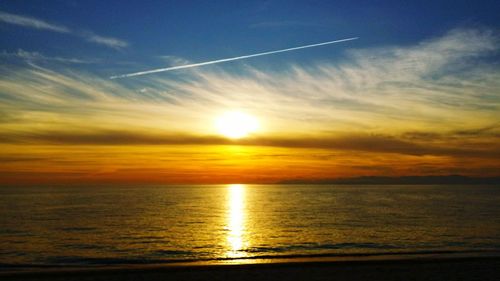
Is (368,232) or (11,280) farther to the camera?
(368,232)

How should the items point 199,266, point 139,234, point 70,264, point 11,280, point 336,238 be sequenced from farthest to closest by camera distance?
1. point 139,234
2. point 336,238
3. point 70,264
4. point 199,266
5. point 11,280

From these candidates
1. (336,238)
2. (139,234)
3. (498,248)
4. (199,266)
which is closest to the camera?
(199,266)

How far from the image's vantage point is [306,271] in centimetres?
2503

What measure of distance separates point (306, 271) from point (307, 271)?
6 cm

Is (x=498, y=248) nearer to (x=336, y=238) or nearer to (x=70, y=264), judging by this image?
(x=336, y=238)

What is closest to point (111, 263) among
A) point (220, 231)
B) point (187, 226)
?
point (220, 231)

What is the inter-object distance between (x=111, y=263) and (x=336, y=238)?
2285 centimetres

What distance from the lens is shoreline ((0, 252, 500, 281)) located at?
2334 centimetres

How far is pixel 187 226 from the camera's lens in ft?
190

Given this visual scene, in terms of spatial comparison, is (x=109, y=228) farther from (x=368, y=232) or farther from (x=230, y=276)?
(x=230, y=276)

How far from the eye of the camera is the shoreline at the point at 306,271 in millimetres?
23344

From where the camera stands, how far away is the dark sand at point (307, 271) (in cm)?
2331

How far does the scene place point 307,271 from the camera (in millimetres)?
25031

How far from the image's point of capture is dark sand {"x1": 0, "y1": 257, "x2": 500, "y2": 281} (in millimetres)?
23312
